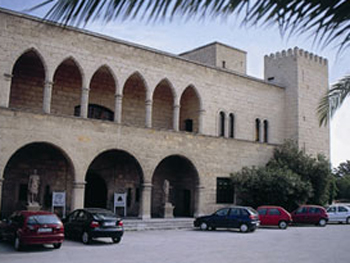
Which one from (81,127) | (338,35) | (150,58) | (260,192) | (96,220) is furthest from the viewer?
(260,192)

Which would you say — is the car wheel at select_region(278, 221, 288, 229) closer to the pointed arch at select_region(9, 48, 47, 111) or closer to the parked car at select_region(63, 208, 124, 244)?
the parked car at select_region(63, 208, 124, 244)

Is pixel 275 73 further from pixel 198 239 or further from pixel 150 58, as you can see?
pixel 198 239

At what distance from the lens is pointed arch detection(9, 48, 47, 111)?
2072cm

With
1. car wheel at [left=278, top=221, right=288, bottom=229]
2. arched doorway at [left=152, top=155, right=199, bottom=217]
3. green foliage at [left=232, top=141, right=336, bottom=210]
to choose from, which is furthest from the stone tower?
arched doorway at [left=152, top=155, right=199, bottom=217]

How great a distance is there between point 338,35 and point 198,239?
1494 cm

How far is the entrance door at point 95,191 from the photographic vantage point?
2367cm

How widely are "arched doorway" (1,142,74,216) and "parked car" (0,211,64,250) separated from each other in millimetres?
6254

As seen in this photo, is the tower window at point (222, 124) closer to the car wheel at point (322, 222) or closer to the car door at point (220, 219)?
the car door at point (220, 219)

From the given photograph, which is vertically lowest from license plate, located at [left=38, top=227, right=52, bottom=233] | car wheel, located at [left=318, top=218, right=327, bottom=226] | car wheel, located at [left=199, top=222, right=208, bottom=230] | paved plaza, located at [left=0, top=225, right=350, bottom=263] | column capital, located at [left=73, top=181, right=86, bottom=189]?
paved plaza, located at [left=0, top=225, right=350, bottom=263]

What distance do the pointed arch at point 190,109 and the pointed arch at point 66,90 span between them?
664 cm

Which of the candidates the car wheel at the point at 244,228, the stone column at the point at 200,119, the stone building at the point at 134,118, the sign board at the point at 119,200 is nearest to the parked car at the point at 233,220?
the car wheel at the point at 244,228

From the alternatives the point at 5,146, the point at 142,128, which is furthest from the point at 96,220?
the point at 142,128

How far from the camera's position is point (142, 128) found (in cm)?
2186

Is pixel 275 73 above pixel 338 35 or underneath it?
above
